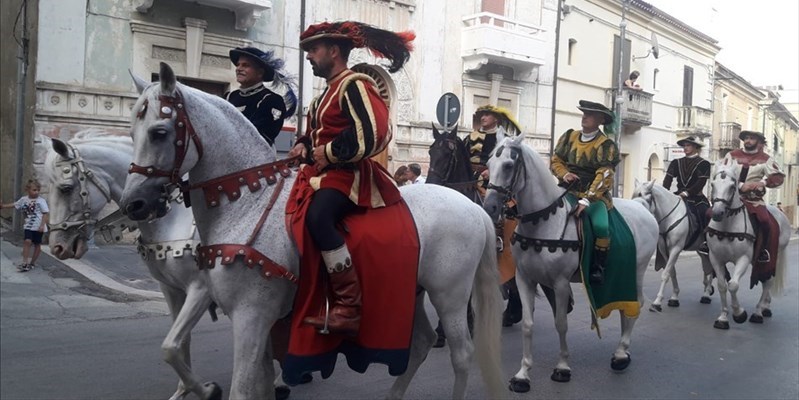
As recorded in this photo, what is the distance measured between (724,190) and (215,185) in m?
7.43

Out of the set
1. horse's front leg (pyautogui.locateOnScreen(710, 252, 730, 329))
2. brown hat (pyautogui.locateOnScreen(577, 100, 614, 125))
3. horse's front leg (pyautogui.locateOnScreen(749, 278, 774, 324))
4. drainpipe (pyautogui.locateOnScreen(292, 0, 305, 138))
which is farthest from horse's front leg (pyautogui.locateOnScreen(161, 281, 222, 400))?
drainpipe (pyautogui.locateOnScreen(292, 0, 305, 138))

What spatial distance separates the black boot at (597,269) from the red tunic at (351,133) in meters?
3.07

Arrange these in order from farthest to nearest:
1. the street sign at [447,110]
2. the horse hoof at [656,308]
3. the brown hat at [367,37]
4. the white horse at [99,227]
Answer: the street sign at [447,110] < the horse hoof at [656,308] < the white horse at [99,227] < the brown hat at [367,37]

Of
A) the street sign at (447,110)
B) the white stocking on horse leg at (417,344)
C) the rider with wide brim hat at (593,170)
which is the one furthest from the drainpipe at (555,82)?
the white stocking on horse leg at (417,344)

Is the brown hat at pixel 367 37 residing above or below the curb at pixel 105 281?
above

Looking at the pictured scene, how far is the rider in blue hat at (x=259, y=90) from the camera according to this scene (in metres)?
4.86

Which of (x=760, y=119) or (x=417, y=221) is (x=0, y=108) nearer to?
(x=417, y=221)

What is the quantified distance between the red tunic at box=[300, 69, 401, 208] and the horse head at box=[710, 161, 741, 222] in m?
6.41

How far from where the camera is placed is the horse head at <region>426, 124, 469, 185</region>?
7.33m

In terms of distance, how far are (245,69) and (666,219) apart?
770cm

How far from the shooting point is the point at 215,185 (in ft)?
11.3

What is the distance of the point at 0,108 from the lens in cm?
1295

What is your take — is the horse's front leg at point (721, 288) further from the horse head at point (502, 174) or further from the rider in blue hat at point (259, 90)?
the rider in blue hat at point (259, 90)

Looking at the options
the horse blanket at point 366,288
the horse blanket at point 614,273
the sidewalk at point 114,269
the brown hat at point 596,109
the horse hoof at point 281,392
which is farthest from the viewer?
the sidewalk at point 114,269
